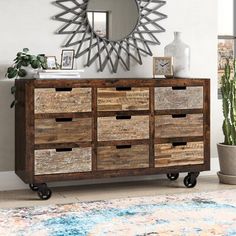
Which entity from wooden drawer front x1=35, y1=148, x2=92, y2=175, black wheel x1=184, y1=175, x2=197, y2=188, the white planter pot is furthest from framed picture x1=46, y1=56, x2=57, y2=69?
the white planter pot

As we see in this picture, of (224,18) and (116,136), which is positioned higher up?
(224,18)

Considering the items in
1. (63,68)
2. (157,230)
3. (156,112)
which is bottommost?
(157,230)

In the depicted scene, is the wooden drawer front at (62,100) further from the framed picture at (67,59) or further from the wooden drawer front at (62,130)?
the framed picture at (67,59)

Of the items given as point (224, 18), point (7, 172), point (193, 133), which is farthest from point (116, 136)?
point (224, 18)

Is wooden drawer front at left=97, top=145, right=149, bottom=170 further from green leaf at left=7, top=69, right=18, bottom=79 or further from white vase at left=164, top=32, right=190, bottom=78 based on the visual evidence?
green leaf at left=7, top=69, right=18, bottom=79

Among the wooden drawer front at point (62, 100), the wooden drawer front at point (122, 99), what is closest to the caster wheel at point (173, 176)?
the wooden drawer front at point (122, 99)

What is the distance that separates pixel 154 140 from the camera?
4352mm

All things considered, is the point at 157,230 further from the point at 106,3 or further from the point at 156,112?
the point at 106,3

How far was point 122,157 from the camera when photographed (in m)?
4.26

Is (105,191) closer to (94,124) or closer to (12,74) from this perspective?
(94,124)

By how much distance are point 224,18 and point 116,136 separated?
6.17 ft

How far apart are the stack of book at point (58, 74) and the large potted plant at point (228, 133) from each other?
128cm

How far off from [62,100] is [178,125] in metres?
0.96

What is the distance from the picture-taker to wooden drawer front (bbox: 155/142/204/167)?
4.38m
